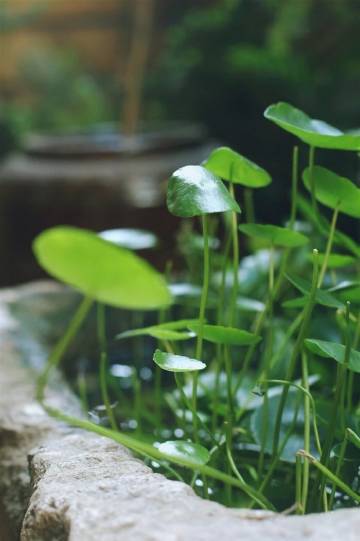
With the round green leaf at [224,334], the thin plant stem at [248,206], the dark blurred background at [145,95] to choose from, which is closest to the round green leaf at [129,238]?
the thin plant stem at [248,206]

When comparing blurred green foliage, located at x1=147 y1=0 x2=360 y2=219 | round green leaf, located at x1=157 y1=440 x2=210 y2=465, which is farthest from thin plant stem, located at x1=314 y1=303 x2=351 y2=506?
blurred green foliage, located at x1=147 y1=0 x2=360 y2=219

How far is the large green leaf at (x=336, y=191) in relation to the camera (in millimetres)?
750

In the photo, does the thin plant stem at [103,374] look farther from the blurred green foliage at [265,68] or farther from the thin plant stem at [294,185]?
the blurred green foliage at [265,68]

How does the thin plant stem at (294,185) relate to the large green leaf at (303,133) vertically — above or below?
below

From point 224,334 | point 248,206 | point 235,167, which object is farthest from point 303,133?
point 248,206

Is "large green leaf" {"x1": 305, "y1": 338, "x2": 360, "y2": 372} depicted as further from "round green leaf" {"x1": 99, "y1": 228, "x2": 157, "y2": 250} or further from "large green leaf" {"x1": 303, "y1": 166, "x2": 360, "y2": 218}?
"round green leaf" {"x1": 99, "y1": 228, "x2": 157, "y2": 250}

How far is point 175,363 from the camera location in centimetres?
63

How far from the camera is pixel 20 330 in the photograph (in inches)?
46.2

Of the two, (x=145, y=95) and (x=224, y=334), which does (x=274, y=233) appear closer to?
(x=224, y=334)

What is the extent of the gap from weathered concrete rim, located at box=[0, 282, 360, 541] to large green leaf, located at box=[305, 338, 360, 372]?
0.48ft

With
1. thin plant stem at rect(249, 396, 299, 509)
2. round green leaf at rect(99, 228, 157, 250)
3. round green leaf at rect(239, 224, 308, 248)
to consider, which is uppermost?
round green leaf at rect(239, 224, 308, 248)

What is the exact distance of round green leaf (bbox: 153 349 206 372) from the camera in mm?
618

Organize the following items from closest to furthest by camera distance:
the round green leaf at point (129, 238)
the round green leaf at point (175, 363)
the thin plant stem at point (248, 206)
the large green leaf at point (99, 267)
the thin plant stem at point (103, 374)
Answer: the large green leaf at point (99, 267) < the round green leaf at point (175, 363) < the thin plant stem at point (103, 374) < the round green leaf at point (129, 238) < the thin plant stem at point (248, 206)

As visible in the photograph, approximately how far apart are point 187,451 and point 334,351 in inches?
5.9
